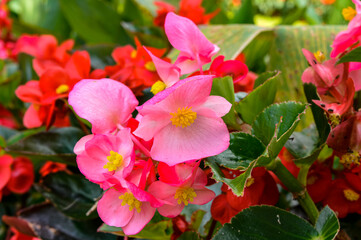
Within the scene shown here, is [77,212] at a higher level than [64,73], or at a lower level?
lower

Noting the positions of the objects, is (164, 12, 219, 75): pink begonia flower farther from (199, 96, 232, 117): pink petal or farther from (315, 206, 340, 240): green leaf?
(315, 206, 340, 240): green leaf

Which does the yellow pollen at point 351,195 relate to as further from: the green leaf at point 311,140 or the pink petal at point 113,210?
the pink petal at point 113,210

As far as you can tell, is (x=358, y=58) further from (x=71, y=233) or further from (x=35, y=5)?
(x=35, y=5)

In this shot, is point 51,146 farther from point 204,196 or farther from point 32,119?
point 204,196

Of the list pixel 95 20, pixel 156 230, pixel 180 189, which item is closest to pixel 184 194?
pixel 180 189

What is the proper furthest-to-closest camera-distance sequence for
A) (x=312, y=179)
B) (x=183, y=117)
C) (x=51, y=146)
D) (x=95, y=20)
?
(x=95, y=20) → (x=51, y=146) → (x=312, y=179) → (x=183, y=117)

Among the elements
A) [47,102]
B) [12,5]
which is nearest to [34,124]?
[47,102]
